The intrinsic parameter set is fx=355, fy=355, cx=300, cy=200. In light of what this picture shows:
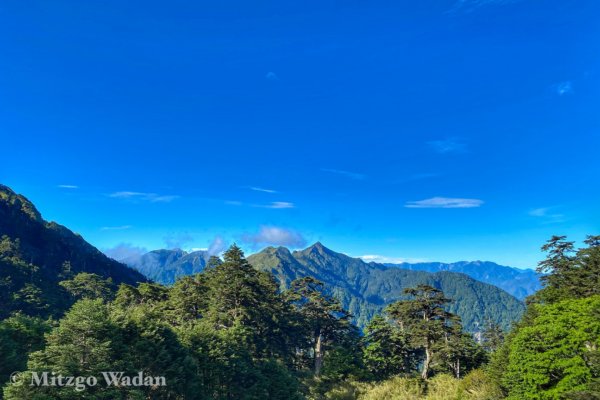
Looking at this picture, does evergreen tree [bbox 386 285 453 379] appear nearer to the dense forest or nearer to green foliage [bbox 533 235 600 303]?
the dense forest

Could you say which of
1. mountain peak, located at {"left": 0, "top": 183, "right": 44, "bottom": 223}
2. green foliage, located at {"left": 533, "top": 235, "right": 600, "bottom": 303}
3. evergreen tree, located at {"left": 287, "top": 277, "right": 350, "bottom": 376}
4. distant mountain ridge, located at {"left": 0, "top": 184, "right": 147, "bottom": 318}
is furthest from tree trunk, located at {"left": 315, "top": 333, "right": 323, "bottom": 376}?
mountain peak, located at {"left": 0, "top": 183, "right": 44, "bottom": 223}

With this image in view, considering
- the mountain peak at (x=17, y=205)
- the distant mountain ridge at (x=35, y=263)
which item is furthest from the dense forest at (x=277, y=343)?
the mountain peak at (x=17, y=205)

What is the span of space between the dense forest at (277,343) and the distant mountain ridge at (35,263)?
71cm

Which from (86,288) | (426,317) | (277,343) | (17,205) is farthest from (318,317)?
(17,205)

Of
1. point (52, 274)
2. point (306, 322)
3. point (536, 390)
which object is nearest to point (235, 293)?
point (306, 322)

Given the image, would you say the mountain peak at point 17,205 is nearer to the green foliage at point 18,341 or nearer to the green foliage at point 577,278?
the green foliage at point 18,341

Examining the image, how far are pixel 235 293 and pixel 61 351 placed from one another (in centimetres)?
2600

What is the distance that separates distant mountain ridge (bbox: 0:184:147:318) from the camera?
6850cm

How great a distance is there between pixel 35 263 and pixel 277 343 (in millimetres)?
116060

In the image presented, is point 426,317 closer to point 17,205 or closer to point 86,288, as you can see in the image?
point 86,288

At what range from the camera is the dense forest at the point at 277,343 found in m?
19.5

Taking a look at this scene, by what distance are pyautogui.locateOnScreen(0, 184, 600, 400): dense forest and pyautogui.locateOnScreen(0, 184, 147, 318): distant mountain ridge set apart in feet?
2.32

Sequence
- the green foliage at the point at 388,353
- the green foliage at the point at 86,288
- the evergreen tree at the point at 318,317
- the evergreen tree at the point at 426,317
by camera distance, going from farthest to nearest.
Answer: the green foliage at the point at 86,288
the green foliage at the point at 388,353
the evergreen tree at the point at 318,317
the evergreen tree at the point at 426,317

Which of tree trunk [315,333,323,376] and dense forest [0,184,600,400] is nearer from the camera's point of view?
dense forest [0,184,600,400]
